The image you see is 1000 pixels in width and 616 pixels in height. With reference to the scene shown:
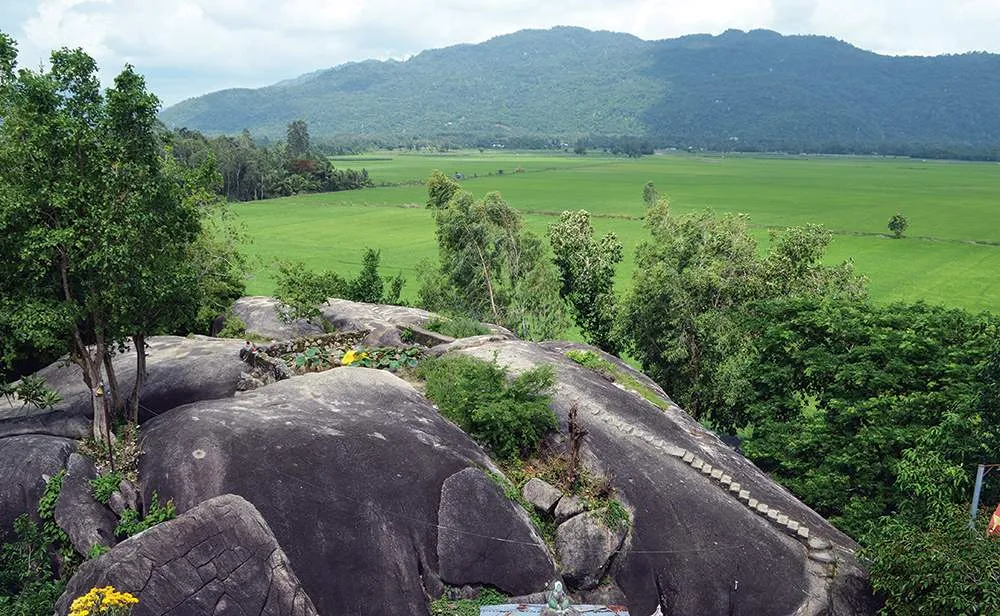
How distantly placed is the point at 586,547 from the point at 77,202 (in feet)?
42.0

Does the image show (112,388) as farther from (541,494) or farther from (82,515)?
(541,494)

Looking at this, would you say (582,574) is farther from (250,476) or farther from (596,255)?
(596,255)

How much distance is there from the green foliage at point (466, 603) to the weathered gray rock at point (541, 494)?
7.64 feet

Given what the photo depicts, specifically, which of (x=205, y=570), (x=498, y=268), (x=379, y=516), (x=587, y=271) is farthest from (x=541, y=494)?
(x=498, y=268)

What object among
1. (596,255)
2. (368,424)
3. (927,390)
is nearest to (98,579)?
(368,424)

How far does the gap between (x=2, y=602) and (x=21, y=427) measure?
15.8 feet

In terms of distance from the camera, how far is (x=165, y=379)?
19.8 metres

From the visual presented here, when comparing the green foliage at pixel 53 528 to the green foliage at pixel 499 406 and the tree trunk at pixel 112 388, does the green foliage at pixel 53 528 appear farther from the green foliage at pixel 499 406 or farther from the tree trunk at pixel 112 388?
the green foliage at pixel 499 406

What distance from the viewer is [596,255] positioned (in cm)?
3541

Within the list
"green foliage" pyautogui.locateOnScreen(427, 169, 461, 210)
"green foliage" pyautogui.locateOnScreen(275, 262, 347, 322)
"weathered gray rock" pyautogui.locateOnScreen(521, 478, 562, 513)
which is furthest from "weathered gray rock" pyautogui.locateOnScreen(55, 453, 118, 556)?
"green foliage" pyautogui.locateOnScreen(427, 169, 461, 210)

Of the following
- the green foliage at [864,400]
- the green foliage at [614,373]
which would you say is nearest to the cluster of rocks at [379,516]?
the green foliage at [864,400]

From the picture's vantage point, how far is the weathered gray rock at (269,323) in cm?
2995

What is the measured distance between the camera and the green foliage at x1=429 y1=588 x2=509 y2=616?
14094 mm

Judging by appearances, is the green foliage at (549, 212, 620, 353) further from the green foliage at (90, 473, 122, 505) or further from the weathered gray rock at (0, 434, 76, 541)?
the weathered gray rock at (0, 434, 76, 541)
